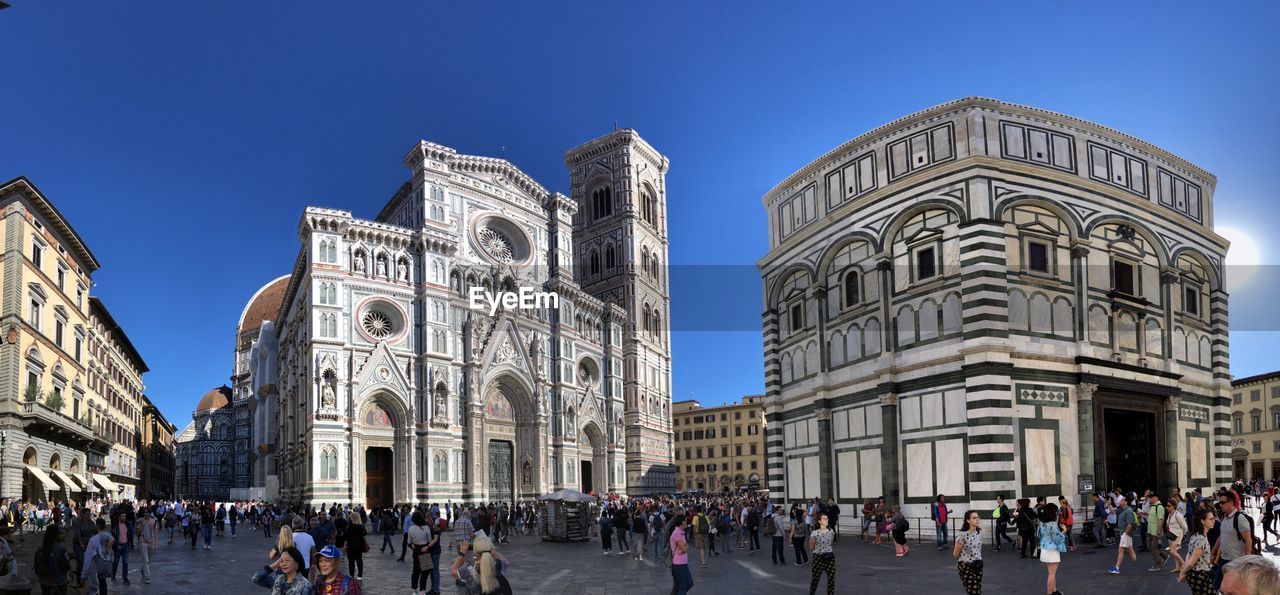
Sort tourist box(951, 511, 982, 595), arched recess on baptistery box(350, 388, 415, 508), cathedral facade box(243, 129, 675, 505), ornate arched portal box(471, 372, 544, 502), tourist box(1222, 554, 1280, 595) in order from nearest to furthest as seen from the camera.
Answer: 1. tourist box(1222, 554, 1280, 595)
2. tourist box(951, 511, 982, 595)
3. cathedral facade box(243, 129, 675, 505)
4. arched recess on baptistery box(350, 388, 415, 508)
5. ornate arched portal box(471, 372, 544, 502)

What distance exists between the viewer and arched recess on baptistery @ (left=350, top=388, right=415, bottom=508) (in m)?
50.8

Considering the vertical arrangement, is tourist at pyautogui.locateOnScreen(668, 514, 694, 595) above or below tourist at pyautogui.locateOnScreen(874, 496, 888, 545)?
above

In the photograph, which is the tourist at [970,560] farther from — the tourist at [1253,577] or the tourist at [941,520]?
the tourist at [941,520]

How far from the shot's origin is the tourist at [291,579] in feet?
24.2

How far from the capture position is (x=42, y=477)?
40625 millimetres

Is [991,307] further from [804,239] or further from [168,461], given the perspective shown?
[168,461]

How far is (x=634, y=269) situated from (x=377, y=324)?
2895 cm

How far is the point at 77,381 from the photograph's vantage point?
162ft

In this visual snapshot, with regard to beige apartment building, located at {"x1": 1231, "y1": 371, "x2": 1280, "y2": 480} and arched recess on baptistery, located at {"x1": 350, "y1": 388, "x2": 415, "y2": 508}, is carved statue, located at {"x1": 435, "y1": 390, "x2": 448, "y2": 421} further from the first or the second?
beige apartment building, located at {"x1": 1231, "y1": 371, "x2": 1280, "y2": 480}

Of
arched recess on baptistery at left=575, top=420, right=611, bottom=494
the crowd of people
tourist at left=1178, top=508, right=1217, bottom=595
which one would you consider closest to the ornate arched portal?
arched recess on baptistery at left=575, top=420, right=611, bottom=494

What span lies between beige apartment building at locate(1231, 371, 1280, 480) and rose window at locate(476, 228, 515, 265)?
52.4 metres

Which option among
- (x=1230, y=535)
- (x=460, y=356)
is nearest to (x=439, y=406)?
(x=460, y=356)

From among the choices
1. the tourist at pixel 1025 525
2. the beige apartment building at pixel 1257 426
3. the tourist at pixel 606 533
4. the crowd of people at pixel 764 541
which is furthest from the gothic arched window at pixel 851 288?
the beige apartment building at pixel 1257 426

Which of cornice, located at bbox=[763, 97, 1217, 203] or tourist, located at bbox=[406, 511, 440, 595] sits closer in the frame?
tourist, located at bbox=[406, 511, 440, 595]
